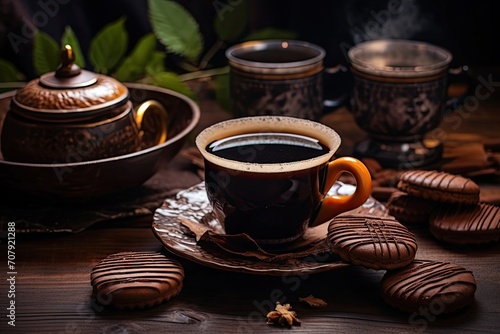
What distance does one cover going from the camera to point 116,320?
84cm

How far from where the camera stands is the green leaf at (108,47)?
1.38 meters

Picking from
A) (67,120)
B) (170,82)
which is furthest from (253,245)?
(170,82)

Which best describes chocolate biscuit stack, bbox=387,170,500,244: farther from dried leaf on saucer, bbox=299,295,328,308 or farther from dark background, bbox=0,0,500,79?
dark background, bbox=0,0,500,79

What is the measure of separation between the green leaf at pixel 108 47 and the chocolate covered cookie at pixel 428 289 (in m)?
0.73

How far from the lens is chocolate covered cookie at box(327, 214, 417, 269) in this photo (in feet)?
2.83

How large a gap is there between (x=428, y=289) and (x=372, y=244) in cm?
8

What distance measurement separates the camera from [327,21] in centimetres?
143

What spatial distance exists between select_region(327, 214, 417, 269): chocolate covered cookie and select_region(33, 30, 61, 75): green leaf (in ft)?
2.13

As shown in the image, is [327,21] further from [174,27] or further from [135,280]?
[135,280]

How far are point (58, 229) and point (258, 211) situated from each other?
29cm

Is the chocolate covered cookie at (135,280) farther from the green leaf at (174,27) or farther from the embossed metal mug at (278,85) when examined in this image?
the green leaf at (174,27)

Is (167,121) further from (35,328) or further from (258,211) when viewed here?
(35,328)

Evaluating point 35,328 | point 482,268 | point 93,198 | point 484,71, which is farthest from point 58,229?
point 484,71

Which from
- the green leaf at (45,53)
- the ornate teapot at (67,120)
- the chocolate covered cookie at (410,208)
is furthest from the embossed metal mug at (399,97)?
the green leaf at (45,53)
